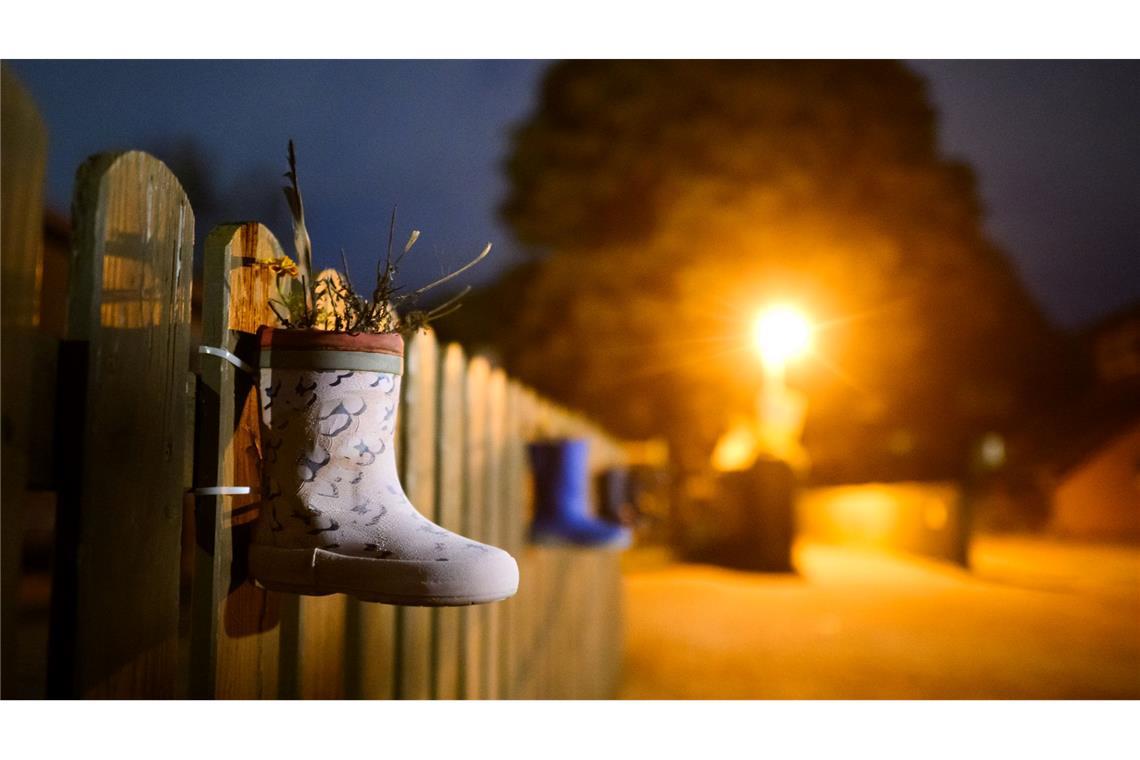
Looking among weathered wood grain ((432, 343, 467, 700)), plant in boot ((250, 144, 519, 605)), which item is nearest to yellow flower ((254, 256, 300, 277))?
plant in boot ((250, 144, 519, 605))

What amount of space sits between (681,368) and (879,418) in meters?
3.89

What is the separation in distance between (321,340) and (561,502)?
1.97 m

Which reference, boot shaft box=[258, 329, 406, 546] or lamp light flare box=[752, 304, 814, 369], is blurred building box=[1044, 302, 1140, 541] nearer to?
lamp light flare box=[752, 304, 814, 369]

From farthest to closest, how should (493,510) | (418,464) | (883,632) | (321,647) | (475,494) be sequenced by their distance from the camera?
1. (883,632)
2. (493,510)
3. (475,494)
4. (418,464)
5. (321,647)

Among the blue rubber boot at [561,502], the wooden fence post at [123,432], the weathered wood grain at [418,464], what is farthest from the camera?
the blue rubber boot at [561,502]

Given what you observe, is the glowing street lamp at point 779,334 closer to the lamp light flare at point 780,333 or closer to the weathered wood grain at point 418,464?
the lamp light flare at point 780,333

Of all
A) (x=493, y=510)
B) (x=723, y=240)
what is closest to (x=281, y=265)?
(x=493, y=510)

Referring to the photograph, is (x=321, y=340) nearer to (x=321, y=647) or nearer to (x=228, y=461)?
(x=228, y=461)

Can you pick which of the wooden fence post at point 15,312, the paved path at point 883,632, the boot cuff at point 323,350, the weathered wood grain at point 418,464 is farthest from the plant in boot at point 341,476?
the paved path at point 883,632

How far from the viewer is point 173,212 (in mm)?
1075

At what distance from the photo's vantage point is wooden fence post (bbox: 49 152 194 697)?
0.95m

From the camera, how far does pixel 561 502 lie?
2.90 metres

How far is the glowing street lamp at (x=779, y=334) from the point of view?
387 inches
